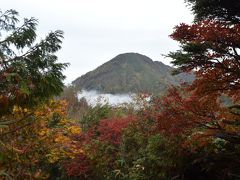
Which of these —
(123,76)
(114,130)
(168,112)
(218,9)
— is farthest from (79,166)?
(123,76)

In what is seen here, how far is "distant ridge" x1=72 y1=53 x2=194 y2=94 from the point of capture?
14800 centimetres

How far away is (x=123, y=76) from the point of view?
15575cm

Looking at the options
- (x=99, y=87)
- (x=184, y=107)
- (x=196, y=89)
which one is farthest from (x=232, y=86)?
(x=99, y=87)

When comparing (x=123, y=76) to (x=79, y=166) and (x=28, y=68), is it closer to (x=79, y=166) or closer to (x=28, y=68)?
(x=79, y=166)

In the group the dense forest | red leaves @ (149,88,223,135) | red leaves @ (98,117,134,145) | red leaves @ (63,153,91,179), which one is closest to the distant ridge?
red leaves @ (63,153,91,179)

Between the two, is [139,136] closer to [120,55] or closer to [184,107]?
[184,107]

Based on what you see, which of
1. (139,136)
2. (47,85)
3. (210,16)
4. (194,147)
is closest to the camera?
(47,85)

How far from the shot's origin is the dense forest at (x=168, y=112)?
867 cm

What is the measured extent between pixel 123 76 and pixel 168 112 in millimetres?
144044

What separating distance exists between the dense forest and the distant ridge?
12833 centimetres

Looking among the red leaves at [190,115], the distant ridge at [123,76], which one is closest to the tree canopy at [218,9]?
the red leaves at [190,115]

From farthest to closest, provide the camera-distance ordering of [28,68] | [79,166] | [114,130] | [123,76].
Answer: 1. [123,76]
2. [79,166]
3. [114,130]
4. [28,68]

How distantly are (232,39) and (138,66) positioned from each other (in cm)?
15303

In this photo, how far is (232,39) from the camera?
32.0ft
